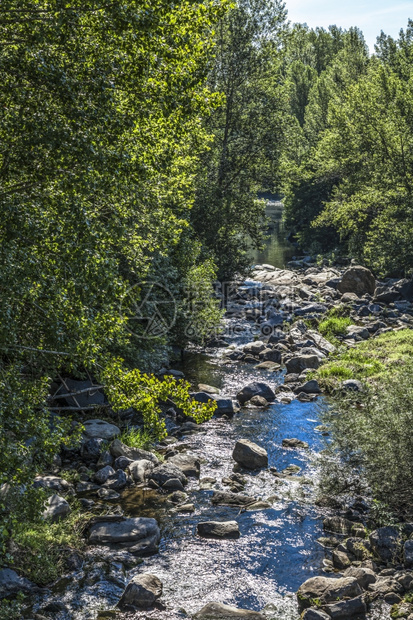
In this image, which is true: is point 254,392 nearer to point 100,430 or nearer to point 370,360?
point 370,360

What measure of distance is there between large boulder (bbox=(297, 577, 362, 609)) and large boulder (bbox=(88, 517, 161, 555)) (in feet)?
8.79

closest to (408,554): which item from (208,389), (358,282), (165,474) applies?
(165,474)

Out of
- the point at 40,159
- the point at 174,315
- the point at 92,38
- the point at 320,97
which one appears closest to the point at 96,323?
the point at 40,159

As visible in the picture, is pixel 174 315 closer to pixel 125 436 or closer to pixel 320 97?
pixel 125 436

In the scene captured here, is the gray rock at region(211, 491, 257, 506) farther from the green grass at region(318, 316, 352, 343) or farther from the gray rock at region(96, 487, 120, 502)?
the green grass at region(318, 316, 352, 343)

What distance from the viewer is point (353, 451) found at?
39.5 ft

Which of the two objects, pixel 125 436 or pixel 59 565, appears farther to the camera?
pixel 125 436

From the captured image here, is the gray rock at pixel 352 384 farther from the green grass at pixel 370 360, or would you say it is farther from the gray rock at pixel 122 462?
the gray rock at pixel 122 462

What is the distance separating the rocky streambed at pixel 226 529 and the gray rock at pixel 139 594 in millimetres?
18

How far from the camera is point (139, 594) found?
893 cm

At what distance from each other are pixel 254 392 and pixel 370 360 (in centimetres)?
521

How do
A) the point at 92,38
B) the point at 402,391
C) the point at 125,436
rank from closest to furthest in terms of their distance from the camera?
the point at 92,38, the point at 402,391, the point at 125,436

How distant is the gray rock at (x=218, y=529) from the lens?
11047 mm

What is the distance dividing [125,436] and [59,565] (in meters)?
5.30
